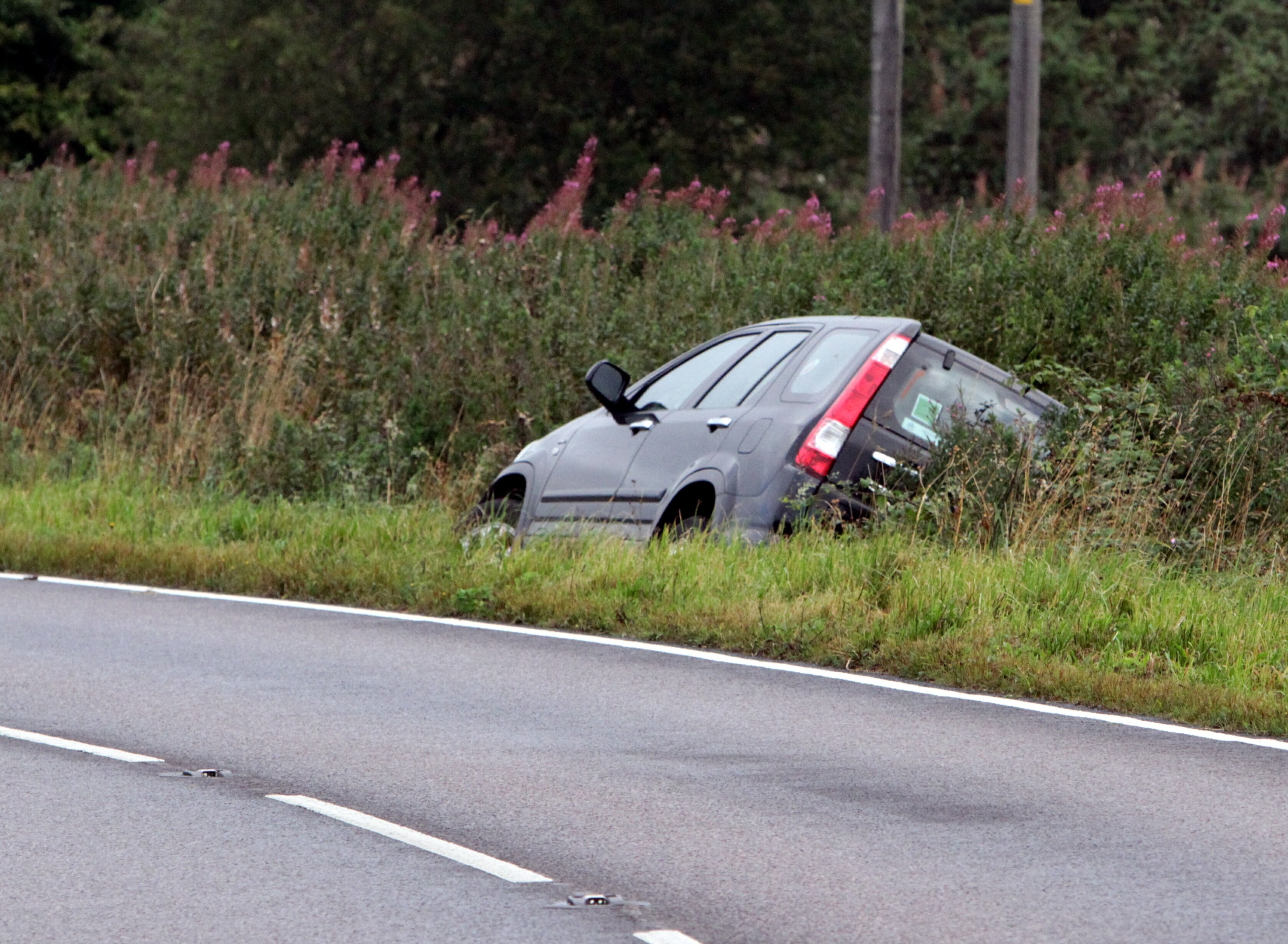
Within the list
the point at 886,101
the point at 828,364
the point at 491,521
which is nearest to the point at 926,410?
the point at 828,364

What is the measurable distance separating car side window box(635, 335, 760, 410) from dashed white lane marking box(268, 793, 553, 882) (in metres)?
5.41

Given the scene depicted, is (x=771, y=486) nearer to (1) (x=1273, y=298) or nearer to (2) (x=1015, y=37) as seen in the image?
(1) (x=1273, y=298)

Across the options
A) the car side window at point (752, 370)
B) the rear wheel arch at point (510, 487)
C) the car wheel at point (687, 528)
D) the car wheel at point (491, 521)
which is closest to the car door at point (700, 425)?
the car side window at point (752, 370)

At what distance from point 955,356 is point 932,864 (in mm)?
5772

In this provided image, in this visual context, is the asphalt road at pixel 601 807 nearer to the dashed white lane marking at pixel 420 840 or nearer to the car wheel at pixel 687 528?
the dashed white lane marking at pixel 420 840

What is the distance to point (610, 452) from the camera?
1272cm

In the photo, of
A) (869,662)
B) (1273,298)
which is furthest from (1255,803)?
(1273,298)

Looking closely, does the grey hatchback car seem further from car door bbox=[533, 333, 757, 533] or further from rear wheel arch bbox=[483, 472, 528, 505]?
rear wheel arch bbox=[483, 472, 528, 505]

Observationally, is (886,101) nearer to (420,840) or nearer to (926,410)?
(926,410)

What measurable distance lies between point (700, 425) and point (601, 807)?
4825 millimetres

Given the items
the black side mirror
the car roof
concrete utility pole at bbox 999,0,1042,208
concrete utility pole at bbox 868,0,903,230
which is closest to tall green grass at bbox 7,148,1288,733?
the car roof

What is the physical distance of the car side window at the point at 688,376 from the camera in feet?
40.9

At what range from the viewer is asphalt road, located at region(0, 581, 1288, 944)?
6.00m

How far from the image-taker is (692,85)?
3525cm
